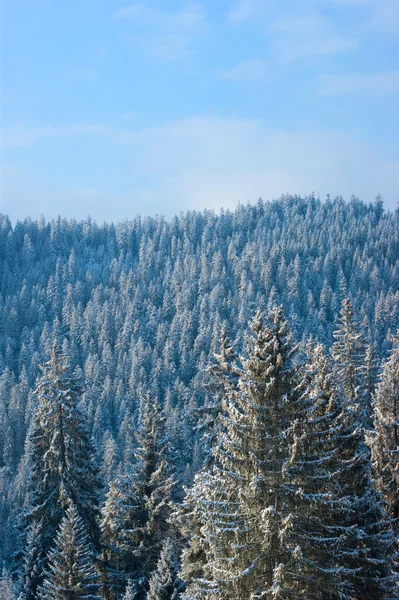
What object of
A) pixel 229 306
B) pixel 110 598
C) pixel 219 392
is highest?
pixel 229 306

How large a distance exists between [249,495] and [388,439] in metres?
8.98

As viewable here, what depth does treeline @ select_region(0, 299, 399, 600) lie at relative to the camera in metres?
13.9

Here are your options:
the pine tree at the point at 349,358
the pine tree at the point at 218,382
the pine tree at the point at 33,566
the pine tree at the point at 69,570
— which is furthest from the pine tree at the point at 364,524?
the pine tree at the point at 349,358

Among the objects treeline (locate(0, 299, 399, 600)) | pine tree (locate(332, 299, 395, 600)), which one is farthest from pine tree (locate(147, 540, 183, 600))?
pine tree (locate(332, 299, 395, 600))

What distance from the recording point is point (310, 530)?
14.4 m

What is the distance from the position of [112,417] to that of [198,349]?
35.0m

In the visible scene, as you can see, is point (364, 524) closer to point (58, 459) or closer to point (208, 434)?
point (208, 434)

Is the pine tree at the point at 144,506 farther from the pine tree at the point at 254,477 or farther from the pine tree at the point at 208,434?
the pine tree at the point at 254,477

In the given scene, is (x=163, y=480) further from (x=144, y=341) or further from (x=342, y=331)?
(x=144, y=341)

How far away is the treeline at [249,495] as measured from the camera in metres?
13.9

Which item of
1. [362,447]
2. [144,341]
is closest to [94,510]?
[362,447]

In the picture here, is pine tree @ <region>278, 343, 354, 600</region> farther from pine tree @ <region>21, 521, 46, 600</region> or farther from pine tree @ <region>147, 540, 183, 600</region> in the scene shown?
pine tree @ <region>21, 521, 46, 600</region>

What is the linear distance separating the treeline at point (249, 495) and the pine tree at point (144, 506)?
6 centimetres

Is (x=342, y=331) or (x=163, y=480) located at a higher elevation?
(x=342, y=331)
